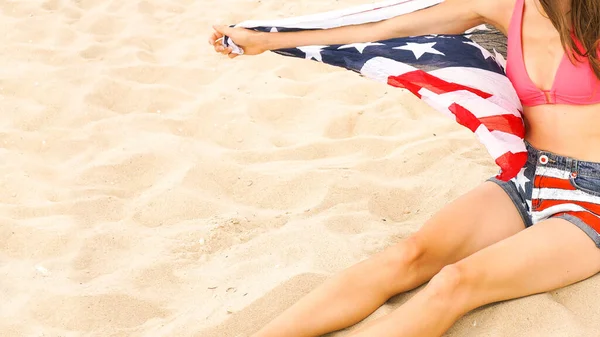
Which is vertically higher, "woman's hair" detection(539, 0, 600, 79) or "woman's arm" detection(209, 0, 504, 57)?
"woman's hair" detection(539, 0, 600, 79)

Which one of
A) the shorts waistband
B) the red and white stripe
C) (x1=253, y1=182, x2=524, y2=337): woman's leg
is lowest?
(x1=253, y1=182, x2=524, y2=337): woman's leg

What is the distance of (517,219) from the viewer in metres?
2.26

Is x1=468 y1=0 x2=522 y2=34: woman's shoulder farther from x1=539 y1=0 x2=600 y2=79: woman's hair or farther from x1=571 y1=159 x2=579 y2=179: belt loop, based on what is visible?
x1=571 y1=159 x2=579 y2=179: belt loop

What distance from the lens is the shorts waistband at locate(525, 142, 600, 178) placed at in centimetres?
210

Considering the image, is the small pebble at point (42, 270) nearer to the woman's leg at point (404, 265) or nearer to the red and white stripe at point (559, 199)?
the woman's leg at point (404, 265)

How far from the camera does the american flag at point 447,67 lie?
2.20 meters

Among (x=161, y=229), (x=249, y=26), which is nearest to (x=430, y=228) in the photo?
(x=249, y=26)

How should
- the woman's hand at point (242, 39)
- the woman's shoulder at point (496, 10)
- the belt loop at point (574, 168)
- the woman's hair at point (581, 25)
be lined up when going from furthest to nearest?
the woman's hand at point (242, 39), the woman's shoulder at point (496, 10), the belt loop at point (574, 168), the woman's hair at point (581, 25)

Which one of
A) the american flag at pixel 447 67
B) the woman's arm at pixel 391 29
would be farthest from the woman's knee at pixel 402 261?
the woman's arm at pixel 391 29

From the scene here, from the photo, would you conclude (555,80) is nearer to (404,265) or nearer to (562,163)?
(562,163)

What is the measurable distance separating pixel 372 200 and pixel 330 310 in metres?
0.90

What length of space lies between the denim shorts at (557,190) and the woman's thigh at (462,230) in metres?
0.06

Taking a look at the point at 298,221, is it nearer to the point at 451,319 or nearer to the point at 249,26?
the point at 249,26

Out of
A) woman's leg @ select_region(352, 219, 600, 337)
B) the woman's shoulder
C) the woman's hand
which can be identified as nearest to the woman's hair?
the woman's shoulder
